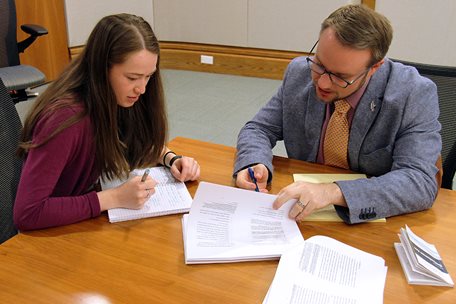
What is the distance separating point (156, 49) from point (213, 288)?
27.7 inches

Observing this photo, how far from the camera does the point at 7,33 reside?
9.97 ft

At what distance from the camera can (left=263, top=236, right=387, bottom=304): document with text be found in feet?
3.01

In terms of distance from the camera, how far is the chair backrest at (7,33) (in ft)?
9.86

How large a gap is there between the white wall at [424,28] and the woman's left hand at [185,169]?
329 centimetres

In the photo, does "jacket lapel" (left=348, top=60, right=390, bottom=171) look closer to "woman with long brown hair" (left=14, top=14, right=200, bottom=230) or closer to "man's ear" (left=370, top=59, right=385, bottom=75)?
"man's ear" (left=370, top=59, right=385, bottom=75)

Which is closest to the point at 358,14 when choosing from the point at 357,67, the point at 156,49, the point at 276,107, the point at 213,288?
the point at 357,67

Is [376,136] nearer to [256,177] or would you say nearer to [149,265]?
[256,177]

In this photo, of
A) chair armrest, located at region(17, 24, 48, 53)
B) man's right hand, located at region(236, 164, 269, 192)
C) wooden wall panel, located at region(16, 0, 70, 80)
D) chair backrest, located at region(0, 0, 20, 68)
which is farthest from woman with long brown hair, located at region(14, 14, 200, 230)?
wooden wall panel, located at region(16, 0, 70, 80)

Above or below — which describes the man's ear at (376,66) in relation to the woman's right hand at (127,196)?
above

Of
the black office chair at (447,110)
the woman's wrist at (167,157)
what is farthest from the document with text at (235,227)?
the black office chair at (447,110)

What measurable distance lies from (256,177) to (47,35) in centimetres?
345

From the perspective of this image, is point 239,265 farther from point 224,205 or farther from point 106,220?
point 106,220

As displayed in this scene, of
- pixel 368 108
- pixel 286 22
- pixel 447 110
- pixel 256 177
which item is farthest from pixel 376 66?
pixel 286 22

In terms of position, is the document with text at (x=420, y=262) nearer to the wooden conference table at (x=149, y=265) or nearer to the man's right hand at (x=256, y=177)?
the wooden conference table at (x=149, y=265)
